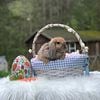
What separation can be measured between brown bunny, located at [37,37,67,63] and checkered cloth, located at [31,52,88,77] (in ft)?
0.11

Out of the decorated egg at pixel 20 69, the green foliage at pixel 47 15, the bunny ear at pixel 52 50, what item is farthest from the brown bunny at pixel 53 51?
the green foliage at pixel 47 15

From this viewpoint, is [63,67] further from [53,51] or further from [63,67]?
[53,51]

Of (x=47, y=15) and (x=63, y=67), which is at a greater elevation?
(x=47, y=15)

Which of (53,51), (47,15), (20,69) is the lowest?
(20,69)

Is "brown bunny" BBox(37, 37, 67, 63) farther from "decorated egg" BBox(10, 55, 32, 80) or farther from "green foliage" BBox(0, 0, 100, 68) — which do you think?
"green foliage" BBox(0, 0, 100, 68)

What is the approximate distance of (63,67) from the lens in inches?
108

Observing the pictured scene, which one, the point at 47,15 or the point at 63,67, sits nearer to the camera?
the point at 63,67

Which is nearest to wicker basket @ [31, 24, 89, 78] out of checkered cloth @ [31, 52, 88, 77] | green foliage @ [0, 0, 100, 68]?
checkered cloth @ [31, 52, 88, 77]

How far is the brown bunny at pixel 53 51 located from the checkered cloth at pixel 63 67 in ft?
0.11

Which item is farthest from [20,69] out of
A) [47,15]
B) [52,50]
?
[47,15]

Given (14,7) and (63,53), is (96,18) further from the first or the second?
(63,53)

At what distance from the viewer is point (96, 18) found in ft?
65.6

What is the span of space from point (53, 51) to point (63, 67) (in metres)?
0.12

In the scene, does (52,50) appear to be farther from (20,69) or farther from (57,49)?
(20,69)
